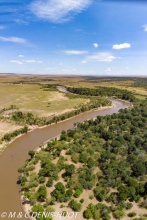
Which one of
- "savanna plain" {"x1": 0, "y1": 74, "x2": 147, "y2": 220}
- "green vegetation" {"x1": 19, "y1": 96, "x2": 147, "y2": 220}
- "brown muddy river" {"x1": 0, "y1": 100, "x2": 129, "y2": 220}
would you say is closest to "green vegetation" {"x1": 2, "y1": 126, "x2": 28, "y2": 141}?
"savanna plain" {"x1": 0, "y1": 74, "x2": 147, "y2": 220}

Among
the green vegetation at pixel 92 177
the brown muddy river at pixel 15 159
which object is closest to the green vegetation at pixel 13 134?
the brown muddy river at pixel 15 159

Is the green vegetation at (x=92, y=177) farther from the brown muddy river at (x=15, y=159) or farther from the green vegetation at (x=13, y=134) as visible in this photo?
the green vegetation at (x=13, y=134)

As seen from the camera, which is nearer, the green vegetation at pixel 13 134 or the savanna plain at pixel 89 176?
the savanna plain at pixel 89 176

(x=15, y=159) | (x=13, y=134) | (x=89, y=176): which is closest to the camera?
(x=89, y=176)

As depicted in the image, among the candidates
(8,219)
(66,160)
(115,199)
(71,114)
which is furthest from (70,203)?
(71,114)

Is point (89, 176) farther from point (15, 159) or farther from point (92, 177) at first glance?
point (15, 159)

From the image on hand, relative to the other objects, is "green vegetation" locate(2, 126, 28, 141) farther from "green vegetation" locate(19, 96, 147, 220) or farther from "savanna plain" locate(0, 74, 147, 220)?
"green vegetation" locate(19, 96, 147, 220)

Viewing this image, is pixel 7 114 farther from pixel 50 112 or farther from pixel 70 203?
pixel 70 203

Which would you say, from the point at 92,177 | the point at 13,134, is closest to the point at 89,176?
the point at 92,177
